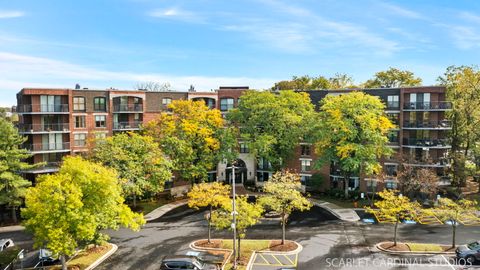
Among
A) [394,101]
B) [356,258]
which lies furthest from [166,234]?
[394,101]

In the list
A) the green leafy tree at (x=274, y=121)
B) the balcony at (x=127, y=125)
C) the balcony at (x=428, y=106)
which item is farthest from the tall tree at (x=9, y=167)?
the balcony at (x=428, y=106)

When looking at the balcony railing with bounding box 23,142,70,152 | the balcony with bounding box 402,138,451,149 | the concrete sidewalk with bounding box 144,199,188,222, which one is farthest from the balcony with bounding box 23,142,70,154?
the balcony with bounding box 402,138,451,149

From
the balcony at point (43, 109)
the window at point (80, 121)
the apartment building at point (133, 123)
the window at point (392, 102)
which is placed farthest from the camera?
the window at point (80, 121)

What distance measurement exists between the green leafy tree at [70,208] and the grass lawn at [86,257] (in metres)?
3.48

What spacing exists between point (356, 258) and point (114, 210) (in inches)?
818

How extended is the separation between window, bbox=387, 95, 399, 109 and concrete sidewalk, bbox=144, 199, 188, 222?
34.1 m

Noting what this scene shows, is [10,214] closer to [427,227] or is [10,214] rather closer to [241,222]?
[241,222]

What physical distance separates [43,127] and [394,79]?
70.1 m

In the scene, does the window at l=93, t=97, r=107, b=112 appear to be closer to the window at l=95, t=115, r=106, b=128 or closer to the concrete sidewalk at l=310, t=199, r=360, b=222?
the window at l=95, t=115, r=106, b=128

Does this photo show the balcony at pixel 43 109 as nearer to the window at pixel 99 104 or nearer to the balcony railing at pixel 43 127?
the balcony railing at pixel 43 127

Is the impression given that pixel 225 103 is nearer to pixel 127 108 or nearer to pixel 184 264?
pixel 127 108

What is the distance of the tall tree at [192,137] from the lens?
5353cm

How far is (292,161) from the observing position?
204 ft

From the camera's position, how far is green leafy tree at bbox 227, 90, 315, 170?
54219 millimetres
